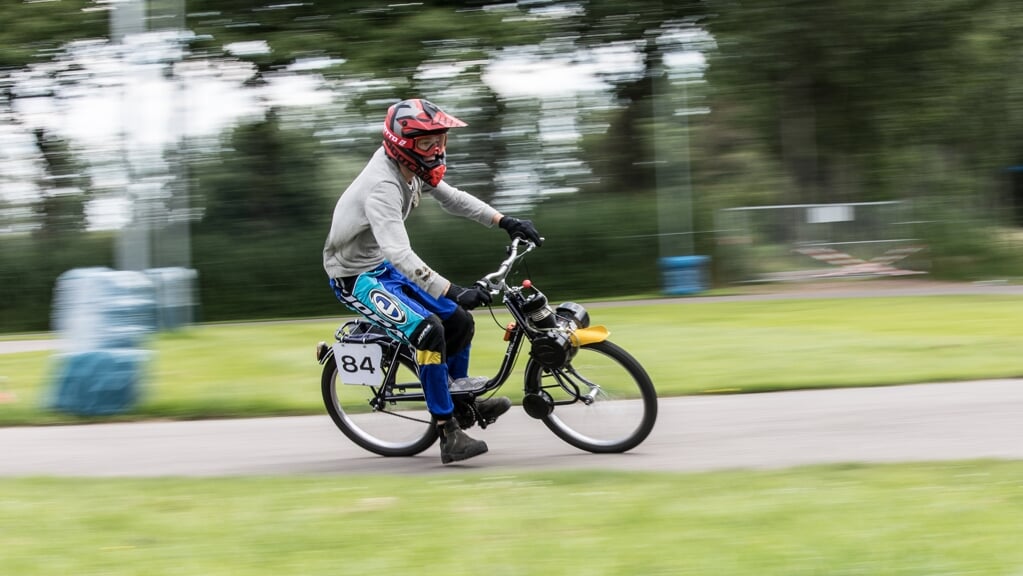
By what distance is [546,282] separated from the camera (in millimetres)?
20125

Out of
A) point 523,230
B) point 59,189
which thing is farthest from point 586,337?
point 59,189

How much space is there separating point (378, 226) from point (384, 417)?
1374mm

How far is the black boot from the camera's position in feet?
20.4

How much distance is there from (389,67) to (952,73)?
967 centimetres

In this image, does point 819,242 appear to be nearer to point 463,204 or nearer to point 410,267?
point 463,204

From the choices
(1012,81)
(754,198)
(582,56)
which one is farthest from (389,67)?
(1012,81)

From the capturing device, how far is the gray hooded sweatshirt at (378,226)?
232 inches

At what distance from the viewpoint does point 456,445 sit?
20.5 feet

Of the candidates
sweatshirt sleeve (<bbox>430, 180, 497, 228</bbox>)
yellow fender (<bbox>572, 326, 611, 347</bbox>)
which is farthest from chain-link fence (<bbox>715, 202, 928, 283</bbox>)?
yellow fender (<bbox>572, 326, 611, 347</bbox>)

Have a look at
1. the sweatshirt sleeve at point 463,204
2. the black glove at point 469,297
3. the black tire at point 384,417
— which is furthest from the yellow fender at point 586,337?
the black tire at point 384,417

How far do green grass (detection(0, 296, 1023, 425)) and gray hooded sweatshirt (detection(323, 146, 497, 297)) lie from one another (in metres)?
1.23

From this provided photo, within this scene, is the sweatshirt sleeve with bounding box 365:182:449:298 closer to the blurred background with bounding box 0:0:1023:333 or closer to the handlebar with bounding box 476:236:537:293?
the handlebar with bounding box 476:236:537:293

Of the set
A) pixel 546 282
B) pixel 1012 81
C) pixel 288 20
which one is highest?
pixel 288 20

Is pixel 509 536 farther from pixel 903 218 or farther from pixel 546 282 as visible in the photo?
pixel 903 218
